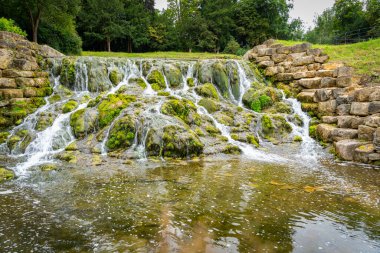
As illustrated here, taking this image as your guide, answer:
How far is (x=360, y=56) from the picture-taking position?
18.7m

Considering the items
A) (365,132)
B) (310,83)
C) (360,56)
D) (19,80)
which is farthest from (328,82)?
(19,80)

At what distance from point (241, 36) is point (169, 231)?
41136 millimetres

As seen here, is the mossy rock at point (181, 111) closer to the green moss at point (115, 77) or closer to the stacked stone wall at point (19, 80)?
the green moss at point (115, 77)

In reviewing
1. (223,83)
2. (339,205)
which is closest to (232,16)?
(223,83)

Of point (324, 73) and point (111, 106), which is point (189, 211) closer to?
point (111, 106)

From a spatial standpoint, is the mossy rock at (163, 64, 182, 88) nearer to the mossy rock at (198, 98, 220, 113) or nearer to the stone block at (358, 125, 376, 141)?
the mossy rock at (198, 98, 220, 113)

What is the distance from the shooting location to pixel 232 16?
41875mm

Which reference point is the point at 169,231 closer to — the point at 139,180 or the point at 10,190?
the point at 139,180

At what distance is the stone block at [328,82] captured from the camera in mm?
16442

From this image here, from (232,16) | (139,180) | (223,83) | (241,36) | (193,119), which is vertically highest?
(232,16)

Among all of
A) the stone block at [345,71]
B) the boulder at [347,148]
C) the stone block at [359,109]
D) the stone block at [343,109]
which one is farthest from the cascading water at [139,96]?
the stone block at [345,71]

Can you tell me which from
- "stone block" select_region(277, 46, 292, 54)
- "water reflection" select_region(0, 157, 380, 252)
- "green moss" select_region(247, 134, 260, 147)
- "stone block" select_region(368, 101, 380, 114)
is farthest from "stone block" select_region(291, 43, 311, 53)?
"water reflection" select_region(0, 157, 380, 252)

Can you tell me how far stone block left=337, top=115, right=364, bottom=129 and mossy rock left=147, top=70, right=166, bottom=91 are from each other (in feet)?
33.8

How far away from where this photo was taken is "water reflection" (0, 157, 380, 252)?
474 cm
